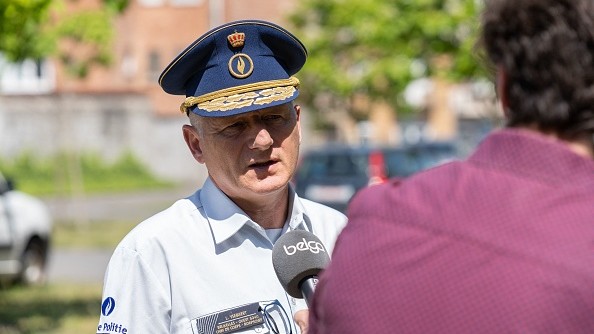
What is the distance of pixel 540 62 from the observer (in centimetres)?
207

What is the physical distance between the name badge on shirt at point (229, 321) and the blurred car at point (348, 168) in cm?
1722

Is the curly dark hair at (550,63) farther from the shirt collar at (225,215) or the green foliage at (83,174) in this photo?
the green foliage at (83,174)

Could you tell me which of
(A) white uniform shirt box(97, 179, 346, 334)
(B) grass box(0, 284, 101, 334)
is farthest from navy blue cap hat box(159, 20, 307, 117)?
(B) grass box(0, 284, 101, 334)

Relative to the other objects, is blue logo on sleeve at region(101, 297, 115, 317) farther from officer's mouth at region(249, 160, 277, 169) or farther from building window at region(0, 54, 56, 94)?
building window at region(0, 54, 56, 94)

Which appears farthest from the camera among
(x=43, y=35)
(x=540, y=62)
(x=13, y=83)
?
(x=13, y=83)

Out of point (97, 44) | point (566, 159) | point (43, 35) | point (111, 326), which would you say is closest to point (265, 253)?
point (111, 326)

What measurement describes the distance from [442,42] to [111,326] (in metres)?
20.0

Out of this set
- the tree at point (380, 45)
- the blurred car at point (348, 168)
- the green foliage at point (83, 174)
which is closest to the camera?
the blurred car at point (348, 168)

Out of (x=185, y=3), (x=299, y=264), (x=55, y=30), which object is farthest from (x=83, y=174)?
(x=299, y=264)

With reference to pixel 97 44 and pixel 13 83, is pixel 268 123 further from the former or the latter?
pixel 13 83

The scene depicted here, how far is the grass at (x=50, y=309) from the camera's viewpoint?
463 inches

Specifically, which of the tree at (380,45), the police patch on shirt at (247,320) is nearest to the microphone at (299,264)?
the police patch on shirt at (247,320)

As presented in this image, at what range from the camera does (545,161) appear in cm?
210

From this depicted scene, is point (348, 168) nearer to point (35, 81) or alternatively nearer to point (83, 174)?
point (83, 174)
